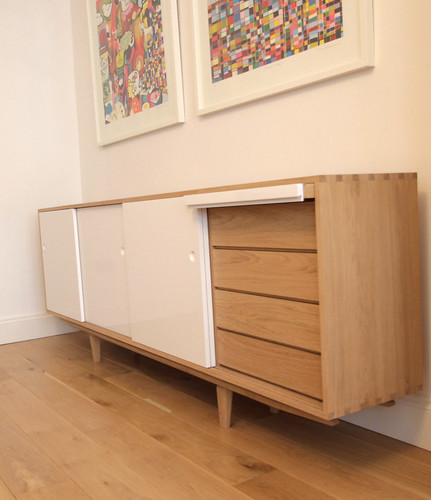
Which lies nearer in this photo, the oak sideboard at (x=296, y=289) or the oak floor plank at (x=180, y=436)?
the oak sideboard at (x=296, y=289)

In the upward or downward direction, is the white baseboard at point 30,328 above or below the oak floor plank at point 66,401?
above

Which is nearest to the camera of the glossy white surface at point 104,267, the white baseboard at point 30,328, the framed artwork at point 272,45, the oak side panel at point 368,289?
the oak side panel at point 368,289

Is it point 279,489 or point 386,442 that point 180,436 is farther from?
point 386,442

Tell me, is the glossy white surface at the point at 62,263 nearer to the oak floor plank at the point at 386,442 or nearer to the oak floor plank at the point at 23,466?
the oak floor plank at the point at 23,466

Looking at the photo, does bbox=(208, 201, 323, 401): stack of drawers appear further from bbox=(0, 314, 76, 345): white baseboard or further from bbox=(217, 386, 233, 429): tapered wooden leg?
bbox=(0, 314, 76, 345): white baseboard

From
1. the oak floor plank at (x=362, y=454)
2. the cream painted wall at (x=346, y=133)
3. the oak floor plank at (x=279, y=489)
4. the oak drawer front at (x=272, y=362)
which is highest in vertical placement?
the cream painted wall at (x=346, y=133)

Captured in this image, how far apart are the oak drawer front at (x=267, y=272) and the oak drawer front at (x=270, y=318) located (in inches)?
0.9

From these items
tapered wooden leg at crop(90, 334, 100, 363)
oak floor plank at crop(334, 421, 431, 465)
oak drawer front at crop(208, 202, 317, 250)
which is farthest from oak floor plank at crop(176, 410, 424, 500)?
tapered wooden leg at crop(90, 334, 100, 363)

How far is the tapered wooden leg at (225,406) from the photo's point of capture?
1.65m

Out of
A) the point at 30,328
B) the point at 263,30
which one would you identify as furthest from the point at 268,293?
the point at 30,328

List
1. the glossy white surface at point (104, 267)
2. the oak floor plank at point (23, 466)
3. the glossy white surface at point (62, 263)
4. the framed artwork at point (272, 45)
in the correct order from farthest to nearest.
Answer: the glossy white surface at point (62, 263) → the glossy white surface at point (104, 267) → the framed artwork at point (272, 45) → the oak floor plank at point (23, 466)

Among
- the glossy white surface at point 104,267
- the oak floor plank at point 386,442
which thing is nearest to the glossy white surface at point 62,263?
the glossy white surface at point 104,267

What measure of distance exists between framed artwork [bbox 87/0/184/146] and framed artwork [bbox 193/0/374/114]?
0.68 ft

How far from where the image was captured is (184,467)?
56.3 inches
